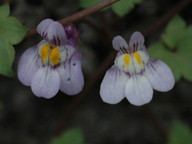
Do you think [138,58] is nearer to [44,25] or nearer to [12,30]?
[44,25]

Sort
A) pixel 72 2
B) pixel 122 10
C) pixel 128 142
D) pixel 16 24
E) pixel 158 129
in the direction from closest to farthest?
pixel 16 24, pixel 122 10, pixel 72 2, pixel 158 129, pixel 128 142

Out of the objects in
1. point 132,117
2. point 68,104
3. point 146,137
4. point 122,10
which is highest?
point 122,10

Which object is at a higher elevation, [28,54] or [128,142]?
[28,54]

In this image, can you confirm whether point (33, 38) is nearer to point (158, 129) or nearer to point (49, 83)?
point (49, 83)

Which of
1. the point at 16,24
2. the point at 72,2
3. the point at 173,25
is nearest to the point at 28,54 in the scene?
the point at 16,24

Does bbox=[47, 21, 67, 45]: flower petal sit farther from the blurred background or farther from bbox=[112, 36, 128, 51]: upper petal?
the blurred background

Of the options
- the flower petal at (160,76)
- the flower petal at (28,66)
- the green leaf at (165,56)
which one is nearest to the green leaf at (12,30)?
the flower petal at (28,66)

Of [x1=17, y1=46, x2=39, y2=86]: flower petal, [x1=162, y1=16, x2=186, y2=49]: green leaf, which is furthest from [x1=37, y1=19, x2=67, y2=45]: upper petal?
[x1=162, y1=16, x2=186, y2=49]: green leaf
